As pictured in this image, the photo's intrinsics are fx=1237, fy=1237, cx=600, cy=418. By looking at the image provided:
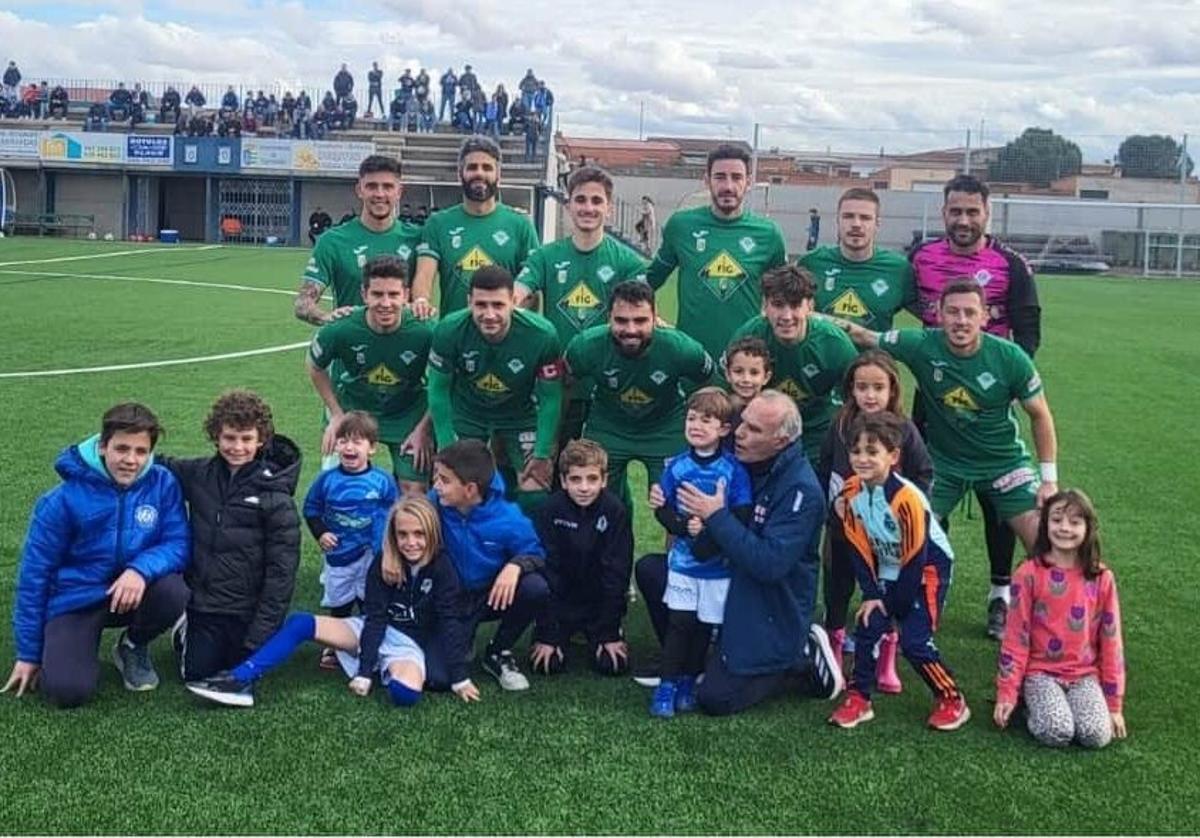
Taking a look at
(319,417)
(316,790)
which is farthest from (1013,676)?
(319,417)

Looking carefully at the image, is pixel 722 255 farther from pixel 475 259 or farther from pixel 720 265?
pixel 475 259

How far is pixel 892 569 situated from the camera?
4.42 metres

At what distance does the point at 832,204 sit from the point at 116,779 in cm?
3750

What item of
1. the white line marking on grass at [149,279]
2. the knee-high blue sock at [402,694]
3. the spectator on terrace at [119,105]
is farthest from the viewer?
the spectator on terrace at [119,105]

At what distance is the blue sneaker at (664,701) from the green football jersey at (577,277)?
195 cm

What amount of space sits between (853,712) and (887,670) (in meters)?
0.43

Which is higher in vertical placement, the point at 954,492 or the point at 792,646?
the point at 954,492

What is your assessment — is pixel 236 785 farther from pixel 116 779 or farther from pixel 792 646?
pixel 792 646

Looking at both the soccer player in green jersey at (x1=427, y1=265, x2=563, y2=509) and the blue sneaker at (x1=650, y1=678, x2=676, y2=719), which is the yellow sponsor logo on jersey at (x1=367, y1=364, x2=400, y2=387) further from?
the blue sneaker at (x1=650, y1=678, x2=676, y2=719)

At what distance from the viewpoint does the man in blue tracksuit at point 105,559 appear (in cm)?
444

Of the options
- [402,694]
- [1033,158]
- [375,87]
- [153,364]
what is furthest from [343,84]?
[402,694]

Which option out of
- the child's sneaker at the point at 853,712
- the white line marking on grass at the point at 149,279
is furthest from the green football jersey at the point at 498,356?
the white line marking on grass at the point at 149,279

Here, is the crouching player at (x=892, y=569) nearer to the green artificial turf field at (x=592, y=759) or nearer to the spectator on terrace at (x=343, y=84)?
the green artificial turf field at (x=592, y=759)

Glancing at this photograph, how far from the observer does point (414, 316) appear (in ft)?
18.4
